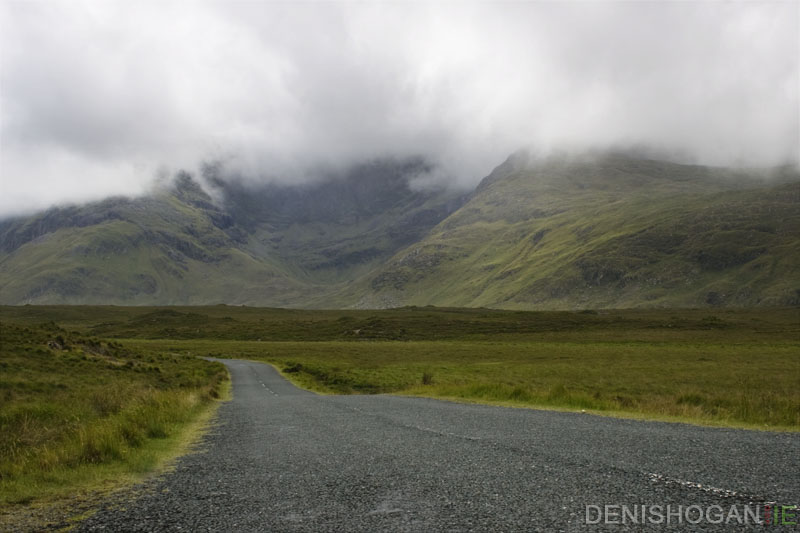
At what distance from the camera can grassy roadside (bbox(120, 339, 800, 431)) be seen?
18.2m

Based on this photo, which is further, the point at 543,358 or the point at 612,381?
the point at 543,358

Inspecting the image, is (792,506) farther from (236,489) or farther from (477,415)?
(477,415)

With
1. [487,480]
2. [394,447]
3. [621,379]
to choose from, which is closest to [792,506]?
[487,480]

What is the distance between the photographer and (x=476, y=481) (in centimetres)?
802

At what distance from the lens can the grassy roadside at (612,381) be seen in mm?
18203

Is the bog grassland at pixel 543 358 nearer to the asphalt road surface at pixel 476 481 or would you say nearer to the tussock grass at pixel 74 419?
the asphalt road surface at pixel 476 481

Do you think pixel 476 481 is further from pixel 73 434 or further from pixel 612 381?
pixel 612 381

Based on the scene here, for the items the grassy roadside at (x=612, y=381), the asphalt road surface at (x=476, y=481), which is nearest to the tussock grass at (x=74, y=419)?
the asphalt road surface at (x=476, y=481)

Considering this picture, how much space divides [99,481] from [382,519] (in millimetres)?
6085

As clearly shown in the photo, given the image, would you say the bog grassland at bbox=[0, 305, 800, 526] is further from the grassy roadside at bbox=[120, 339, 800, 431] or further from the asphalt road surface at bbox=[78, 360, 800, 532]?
the asphalt road surface at bbox=[78, 360, 800, 532]

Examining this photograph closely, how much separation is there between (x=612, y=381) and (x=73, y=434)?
3599cm

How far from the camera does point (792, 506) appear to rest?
6484mm

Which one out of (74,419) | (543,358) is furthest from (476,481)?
(543,358)

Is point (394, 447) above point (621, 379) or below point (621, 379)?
above
